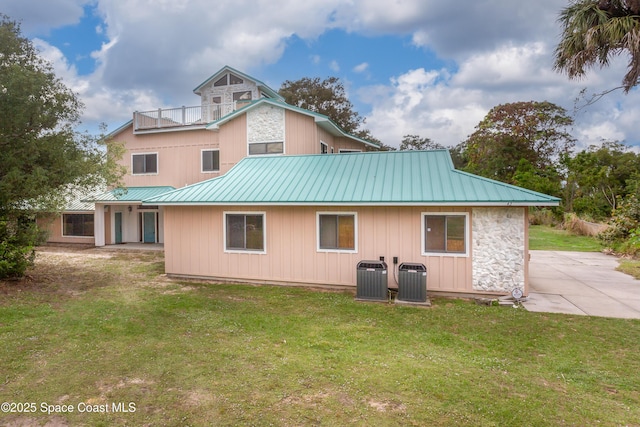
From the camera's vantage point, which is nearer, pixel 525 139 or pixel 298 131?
pixel 298 131

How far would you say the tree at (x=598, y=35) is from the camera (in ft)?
32.7

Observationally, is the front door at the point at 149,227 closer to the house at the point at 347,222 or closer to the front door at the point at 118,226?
the front door at the point at 118,226

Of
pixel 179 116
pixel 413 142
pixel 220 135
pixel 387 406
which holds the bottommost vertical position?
pixel 387 406

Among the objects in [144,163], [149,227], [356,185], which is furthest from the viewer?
[149,227]

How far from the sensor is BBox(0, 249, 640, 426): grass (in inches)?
160

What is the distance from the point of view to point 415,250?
9.46 meters

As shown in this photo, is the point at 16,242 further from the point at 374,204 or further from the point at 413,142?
the point at 413,142

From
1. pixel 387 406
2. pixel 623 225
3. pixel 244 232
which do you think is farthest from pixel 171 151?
pixel 623 225

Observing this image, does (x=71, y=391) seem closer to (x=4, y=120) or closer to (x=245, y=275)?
(x=245, y=275)

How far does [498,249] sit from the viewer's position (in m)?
8.98

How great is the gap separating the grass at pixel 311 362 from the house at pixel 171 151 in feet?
33.3

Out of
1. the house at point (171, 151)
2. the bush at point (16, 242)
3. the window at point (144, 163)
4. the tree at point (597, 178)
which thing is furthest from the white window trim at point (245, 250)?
the tree at point (597, 178)

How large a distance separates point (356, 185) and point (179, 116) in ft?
46.5

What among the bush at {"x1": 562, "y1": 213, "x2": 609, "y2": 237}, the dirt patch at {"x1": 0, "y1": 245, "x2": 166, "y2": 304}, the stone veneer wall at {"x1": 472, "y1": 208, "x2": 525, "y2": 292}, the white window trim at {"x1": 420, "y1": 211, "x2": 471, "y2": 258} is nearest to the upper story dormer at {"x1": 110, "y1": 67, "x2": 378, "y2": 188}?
the dirt patch at {"x1": 0, "y1": 245, "x2": 166, "y2": 304}
